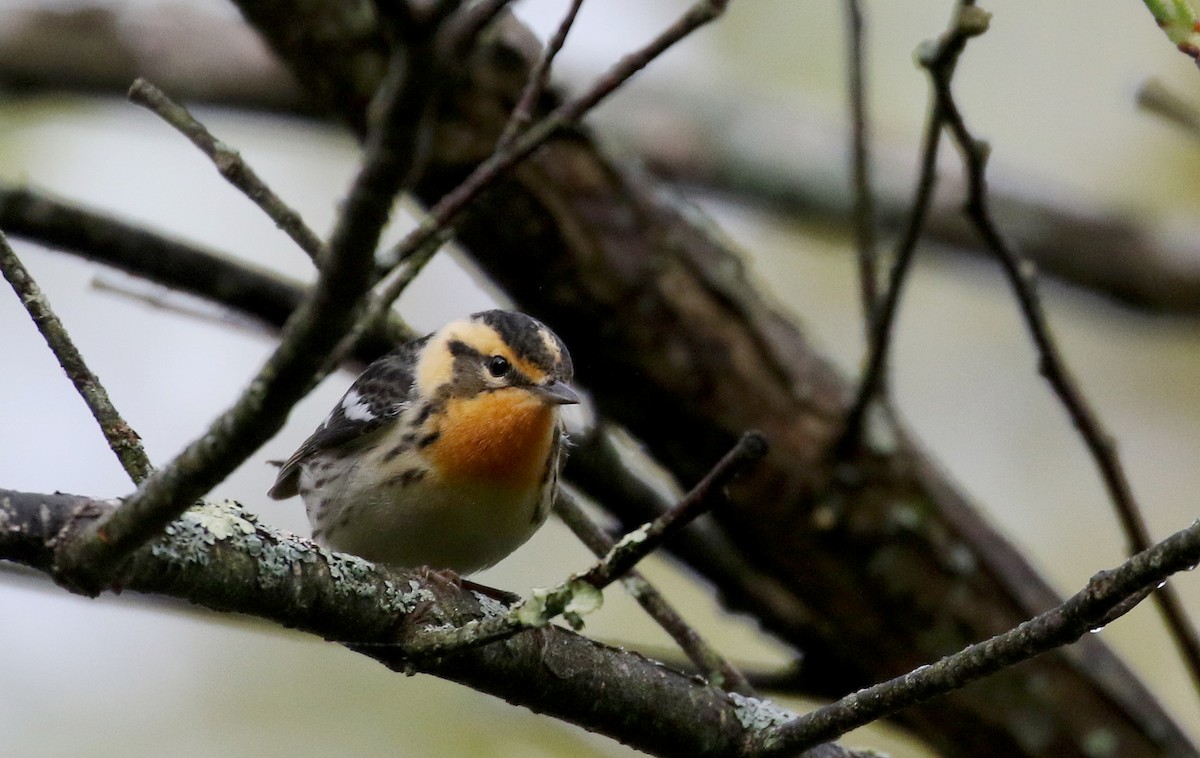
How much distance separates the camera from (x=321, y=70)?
425 centimetres

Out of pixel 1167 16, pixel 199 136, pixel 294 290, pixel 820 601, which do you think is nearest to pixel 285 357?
pixel 199 136

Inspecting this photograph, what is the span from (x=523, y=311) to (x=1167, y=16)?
8.76 ft

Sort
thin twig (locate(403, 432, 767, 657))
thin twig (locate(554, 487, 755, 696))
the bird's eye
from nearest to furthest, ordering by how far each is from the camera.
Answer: thin twig (locate(403, 432, 767, 657))
thin twig (locate(554, 487, 755, 696))
the bird's eye

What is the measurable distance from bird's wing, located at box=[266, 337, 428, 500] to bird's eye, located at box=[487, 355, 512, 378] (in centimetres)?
27

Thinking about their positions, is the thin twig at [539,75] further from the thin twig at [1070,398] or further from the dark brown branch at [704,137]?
the dark brown branch at [704,137]

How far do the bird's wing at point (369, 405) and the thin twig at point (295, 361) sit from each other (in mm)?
2259

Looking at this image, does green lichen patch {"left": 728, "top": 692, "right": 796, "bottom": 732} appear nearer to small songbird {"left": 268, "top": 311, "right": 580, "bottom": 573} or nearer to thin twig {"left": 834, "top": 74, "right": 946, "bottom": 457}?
small songbird {"left": 268, "top": 311, "right": 580, "bottom": 573}

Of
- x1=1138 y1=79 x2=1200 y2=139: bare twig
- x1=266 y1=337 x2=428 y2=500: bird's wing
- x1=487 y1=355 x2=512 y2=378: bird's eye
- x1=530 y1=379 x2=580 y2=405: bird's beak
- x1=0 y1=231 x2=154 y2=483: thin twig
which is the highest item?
x1=1138 y1=79 x2=1200 y2=139: bare twig

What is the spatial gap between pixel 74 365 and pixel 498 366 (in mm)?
2170

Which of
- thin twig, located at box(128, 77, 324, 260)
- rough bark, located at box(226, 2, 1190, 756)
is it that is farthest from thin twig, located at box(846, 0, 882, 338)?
thin twig, located at box(128, 77, 324, 260)

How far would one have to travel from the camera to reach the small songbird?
3.85 meters

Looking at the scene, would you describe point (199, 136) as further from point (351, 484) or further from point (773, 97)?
point (773, 97)

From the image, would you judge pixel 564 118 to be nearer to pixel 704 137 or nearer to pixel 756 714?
pixel 756 714

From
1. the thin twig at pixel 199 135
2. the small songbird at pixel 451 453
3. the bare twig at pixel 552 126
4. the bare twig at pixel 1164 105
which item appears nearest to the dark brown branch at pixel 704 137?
the small songbird at pixel 451 453
